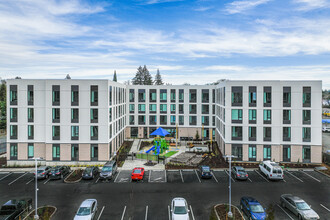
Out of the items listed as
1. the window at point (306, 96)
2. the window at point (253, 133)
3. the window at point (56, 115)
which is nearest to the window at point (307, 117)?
the window at point (306, 96)

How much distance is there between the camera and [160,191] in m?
26.0

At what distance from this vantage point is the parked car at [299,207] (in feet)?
62.2

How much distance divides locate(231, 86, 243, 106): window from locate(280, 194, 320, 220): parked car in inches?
714

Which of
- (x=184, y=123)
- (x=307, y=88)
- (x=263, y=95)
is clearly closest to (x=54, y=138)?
(x=184, y=123)

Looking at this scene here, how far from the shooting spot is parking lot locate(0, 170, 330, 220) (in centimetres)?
2153

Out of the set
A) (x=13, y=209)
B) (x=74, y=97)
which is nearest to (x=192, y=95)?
(x=74, y=97)

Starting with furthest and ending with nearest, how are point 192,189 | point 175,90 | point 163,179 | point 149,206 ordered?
point 175,90 < point 163,179 < point 192,189 < point 149,206

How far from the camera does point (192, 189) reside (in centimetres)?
2667

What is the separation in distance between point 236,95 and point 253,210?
21686 mm

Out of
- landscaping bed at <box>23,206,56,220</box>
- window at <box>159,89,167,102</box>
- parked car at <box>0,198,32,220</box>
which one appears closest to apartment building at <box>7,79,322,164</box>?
landscaping bed at <box>23,206,56,220</box>

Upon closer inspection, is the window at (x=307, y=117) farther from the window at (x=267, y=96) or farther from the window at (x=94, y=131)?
the window at (x=94, y=131)

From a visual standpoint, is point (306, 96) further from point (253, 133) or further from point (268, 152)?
point (268, 152)

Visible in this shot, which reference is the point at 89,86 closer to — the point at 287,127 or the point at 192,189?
the point at 192,189

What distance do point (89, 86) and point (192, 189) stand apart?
2204cm
